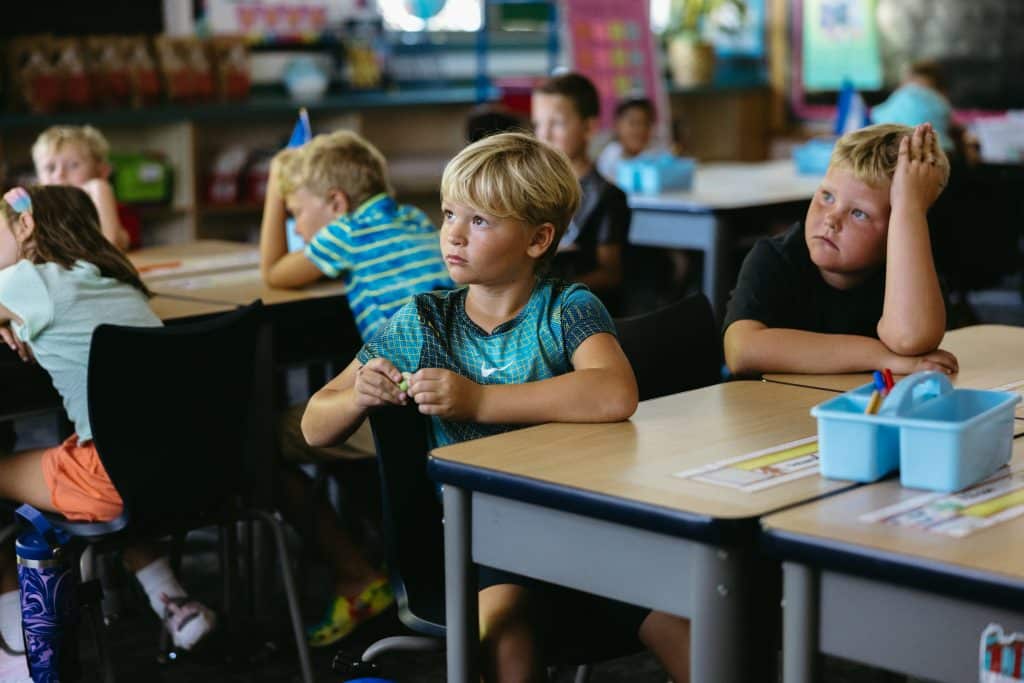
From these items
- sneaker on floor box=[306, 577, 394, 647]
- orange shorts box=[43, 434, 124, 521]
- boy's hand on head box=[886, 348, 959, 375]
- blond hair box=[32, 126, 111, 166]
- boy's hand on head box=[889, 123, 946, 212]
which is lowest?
sneaker on floor box=[306, 577, 394, 647]

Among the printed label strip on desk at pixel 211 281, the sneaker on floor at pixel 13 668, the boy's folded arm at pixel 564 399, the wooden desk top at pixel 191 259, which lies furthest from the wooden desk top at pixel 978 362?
the wooden desk top at pixel 191 259

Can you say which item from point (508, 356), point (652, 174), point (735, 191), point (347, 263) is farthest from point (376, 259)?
point (735, 191)

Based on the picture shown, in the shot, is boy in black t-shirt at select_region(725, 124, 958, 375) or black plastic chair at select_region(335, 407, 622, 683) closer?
black plastic chair at select_region(335, 407, 622, 683)

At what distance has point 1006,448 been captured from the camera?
5.00ft

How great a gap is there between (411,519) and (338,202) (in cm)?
126

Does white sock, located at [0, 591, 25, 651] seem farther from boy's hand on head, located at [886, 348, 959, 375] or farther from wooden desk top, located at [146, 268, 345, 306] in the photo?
boy's hand on head, located at [886, 348, 959, 375]

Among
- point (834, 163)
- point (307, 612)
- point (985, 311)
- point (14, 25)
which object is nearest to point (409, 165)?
point (14, 25)

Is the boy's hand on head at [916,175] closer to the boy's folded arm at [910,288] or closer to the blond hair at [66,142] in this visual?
the boy's folded arm at [910,288]

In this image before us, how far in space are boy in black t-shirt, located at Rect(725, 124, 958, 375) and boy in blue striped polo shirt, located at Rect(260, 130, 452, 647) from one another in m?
0.86

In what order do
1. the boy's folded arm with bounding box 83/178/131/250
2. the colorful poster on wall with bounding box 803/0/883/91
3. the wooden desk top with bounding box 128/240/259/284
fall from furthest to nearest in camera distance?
the colorful poster on wall with bounding box 803/0/883/91 < the boy's folded arm with bounding box 83/178/131/250 < the wooden desk top with bounding box 128/240/259/284

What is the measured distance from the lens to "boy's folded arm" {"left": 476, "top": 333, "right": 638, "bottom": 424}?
176 centimetres

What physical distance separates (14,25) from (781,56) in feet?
15.4

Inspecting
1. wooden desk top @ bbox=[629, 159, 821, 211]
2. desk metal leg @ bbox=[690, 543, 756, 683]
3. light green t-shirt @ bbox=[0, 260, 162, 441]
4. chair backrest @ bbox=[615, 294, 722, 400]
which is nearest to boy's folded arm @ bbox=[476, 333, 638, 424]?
chair backrest @ bbox=[615, 294, 722, 400]

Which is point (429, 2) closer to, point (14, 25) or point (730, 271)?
point (14, 25)
